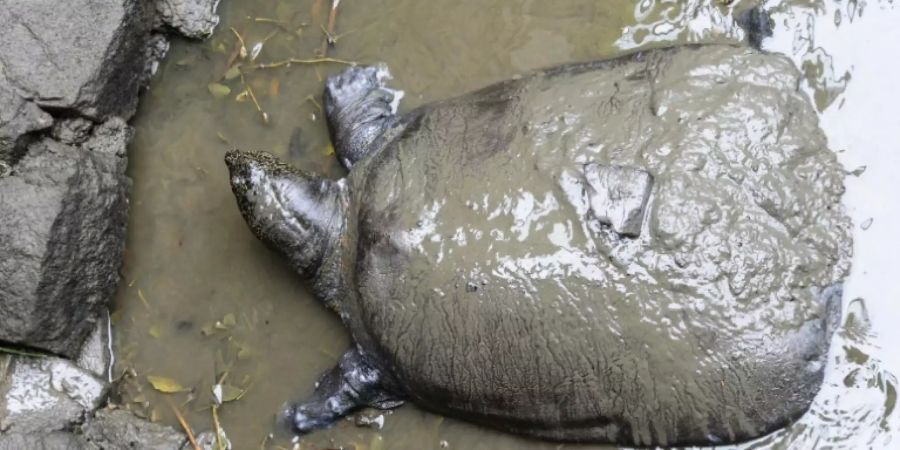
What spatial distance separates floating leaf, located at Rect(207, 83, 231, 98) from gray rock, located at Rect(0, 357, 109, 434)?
4.60ft

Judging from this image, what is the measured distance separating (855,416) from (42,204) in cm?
343

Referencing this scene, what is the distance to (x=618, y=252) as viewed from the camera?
10.6 ft

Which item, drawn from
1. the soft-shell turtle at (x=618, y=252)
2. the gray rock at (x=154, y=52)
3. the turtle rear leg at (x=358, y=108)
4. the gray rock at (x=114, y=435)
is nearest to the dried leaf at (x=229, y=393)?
the gray rock at (x=114, y=435)

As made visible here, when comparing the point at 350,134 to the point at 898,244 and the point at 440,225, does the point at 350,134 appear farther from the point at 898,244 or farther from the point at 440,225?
the point at 898,244

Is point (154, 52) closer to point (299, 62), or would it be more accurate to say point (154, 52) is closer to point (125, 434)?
point (299, 62)

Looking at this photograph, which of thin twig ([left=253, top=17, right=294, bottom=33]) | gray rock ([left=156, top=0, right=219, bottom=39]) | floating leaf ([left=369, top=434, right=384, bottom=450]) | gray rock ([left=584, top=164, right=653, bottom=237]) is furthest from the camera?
thin twig ([left=253, top=17, right=294, bottom=33])

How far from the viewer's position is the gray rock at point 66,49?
146 inches

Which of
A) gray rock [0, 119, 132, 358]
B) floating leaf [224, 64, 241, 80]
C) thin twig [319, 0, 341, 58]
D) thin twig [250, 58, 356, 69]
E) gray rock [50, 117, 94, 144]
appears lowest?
gray rock [0, 119, 132, 358]

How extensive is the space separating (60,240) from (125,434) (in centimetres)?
89

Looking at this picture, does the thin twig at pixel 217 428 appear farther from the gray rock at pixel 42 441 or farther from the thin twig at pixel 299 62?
the thin twig at pixel 299 62

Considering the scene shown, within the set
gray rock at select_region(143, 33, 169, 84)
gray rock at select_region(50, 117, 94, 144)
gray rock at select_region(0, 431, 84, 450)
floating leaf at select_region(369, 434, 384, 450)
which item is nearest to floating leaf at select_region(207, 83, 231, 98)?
gray rock at select_region(143, 33, 169, 84)

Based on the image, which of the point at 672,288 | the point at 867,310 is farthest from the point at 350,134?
the point at 867,310

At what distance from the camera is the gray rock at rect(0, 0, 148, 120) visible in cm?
371

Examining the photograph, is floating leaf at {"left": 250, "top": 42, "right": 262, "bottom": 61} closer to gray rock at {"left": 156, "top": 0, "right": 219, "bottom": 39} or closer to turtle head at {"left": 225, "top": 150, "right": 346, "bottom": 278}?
gray rock at {"left": 156, "top": 0, "right": 219, "bottom": 39}
